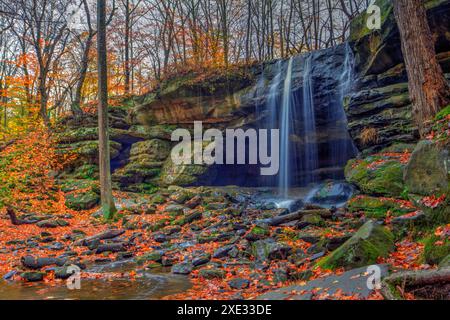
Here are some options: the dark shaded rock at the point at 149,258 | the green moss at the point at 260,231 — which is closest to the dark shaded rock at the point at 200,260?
the dark shaded rock at the point at 149,258

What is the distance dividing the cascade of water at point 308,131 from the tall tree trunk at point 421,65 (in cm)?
694

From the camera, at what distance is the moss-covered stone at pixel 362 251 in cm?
453

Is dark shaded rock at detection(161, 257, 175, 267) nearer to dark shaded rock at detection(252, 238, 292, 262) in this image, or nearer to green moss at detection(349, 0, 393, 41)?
dark shaded rock at detection(252, 238, 292, 262)

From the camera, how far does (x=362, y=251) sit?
180 inches

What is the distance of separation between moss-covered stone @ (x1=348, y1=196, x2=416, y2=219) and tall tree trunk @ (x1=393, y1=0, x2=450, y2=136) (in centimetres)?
168

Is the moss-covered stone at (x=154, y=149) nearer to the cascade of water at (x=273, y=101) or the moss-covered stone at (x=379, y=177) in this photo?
the cascade of water at (x=273, y=101)

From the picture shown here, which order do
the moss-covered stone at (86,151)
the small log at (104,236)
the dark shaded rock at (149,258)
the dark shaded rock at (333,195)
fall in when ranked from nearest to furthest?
the dark shaded rock at (149,258) → the small log at (104,236) → the dark shaded rock at (333,195) → the moss-covered stone at (86,151)

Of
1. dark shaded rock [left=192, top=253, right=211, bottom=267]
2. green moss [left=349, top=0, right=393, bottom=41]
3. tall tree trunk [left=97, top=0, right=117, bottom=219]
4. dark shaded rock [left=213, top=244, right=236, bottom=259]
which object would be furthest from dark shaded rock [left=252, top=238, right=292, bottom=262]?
green moss [left=349, top=0, right=393, bottom=41]

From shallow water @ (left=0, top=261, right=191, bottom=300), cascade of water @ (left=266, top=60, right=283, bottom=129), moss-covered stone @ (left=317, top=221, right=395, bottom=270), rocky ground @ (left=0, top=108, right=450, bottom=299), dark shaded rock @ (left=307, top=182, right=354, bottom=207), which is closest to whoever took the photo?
rocky ground @ (left=0, top=108, right=450, bottom=299)

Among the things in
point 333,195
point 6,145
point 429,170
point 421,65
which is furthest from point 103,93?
point 429,170

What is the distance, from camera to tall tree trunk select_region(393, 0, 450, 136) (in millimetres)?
7094

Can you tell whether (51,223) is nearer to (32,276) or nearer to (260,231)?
(32,276)
